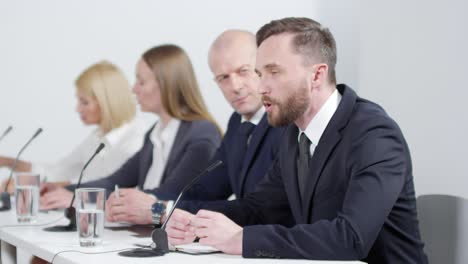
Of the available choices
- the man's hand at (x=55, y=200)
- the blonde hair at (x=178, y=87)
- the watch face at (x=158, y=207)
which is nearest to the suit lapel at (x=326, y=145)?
the watch face at (x=158, y=207)

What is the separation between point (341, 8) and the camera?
3803 mm

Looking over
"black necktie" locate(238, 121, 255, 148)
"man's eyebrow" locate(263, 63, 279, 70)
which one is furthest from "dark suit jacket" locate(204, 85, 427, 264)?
"black necktie" locate(238, 121, 255, 148)

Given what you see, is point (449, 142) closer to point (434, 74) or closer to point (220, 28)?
point (434, 74)

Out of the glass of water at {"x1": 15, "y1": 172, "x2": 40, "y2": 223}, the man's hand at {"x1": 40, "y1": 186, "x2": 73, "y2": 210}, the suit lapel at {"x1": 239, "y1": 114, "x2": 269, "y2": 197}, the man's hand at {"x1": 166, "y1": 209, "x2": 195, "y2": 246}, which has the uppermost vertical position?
the suit lapel at {"x1": 239, "y1": 114, "x2": 269, "y2": 197}

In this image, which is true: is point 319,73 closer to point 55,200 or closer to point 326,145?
point 326,145

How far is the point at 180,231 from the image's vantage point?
2.43 meters

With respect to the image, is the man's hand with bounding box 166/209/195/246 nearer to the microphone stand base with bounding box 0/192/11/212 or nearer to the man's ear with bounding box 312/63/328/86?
the man's ear with bounding box 312/63/328/86

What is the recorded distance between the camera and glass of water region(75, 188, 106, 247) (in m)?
2.50

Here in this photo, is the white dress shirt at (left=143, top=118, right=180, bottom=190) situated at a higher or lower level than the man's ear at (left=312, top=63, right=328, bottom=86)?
lower

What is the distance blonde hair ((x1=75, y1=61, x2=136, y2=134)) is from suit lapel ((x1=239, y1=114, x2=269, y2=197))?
1.70 meters

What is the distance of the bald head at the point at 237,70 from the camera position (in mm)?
3412

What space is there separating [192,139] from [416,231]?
178 centimetres

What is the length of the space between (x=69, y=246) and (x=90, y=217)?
118 millimetres

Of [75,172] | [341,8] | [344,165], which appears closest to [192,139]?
[341,8]
